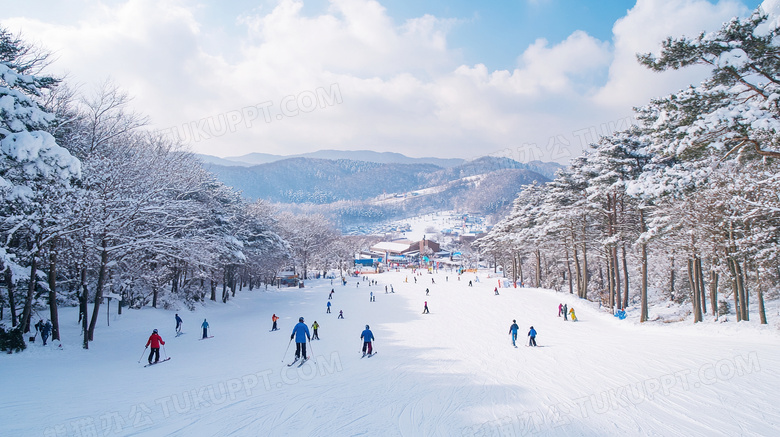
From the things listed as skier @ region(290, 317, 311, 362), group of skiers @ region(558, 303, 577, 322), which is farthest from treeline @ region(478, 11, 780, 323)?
skier @ region(290, 317, 311, 362)

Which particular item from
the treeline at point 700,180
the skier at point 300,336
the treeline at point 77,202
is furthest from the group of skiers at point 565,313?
the treeline at point 77,202

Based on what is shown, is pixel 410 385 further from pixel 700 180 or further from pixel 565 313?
pixel 565 313

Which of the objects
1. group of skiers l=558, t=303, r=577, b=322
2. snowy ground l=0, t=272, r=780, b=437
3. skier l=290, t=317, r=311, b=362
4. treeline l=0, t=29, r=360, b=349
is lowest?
group of skiers l=558, t=303, r=577, b=322

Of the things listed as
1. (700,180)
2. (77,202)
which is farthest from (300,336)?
(700,180)

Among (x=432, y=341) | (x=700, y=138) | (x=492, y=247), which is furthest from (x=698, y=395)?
(x=492, y=247)

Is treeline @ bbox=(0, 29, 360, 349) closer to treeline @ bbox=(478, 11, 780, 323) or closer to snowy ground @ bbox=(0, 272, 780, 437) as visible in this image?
snowy ground @ bbox=(0, 272, 780, 437)

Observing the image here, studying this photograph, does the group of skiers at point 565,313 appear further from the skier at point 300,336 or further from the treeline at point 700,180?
the skier at point 300,336

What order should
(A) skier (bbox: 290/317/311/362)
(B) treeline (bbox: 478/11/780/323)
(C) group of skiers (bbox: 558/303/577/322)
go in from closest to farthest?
(B) treeline (bbox: 478/11/780/323)
(A) skier (bbox: 290/317/311/362)
(C) group of skiers (bbox: 558/303/577/322)
